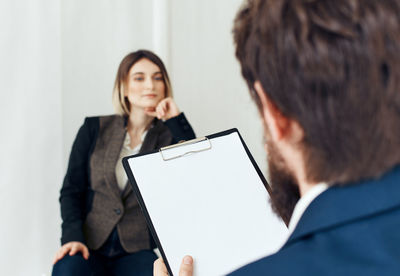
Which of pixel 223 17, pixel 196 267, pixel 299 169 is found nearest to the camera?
pixel 299 169

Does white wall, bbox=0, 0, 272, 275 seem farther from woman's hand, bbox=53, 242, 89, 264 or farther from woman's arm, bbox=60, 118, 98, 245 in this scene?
woman's hand, bbox=53, 242, 89, 264

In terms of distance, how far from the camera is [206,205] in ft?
2.47

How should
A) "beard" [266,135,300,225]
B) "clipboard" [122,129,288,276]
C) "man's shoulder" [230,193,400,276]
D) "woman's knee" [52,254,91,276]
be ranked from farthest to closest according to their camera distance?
1. "woman's knee" [52,254,91,276]
2. "clipboard" [122,129,288,276]
3. "beard" [266,135,300,225]
4. "man's shoulder" [230,193,400,276]

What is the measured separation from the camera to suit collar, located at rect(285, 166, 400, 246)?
1.37ft

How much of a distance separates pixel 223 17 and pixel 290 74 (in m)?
1.72

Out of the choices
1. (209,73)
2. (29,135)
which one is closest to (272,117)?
(29,135)

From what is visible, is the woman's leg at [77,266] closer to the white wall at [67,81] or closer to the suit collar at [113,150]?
the suit collar at [113,150]

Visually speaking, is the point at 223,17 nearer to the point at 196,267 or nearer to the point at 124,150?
the point at 124,150

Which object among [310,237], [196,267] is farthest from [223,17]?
[310,237]

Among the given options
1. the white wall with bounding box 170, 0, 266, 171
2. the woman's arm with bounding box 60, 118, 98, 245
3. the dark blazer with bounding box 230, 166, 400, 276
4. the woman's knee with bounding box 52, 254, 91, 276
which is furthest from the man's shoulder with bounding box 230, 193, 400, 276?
the white wall with bounding box 170, 0, 266, 171

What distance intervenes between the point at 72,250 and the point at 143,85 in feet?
2.23

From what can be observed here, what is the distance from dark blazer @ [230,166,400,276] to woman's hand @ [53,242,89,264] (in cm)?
100

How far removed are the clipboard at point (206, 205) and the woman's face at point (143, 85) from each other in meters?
0.77

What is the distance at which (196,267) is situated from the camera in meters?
0.69
